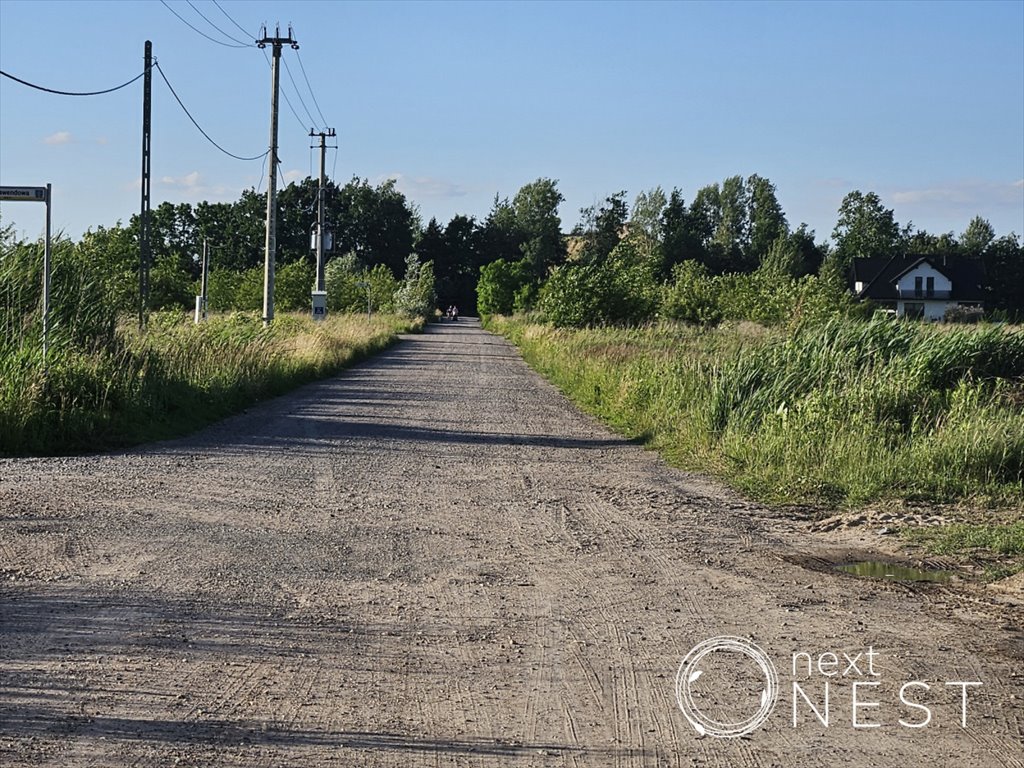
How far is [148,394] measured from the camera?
16.5 m

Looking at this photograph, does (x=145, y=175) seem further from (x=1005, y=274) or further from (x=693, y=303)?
(x=1005, y=274)

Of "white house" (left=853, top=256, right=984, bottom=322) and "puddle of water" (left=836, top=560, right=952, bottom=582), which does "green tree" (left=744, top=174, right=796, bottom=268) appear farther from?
"puddle of water" (left=836, top=560, right=952, bottom=582)

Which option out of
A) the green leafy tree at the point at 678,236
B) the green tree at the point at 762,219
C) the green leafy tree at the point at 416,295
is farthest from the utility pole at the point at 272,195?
the green tree at the point at 762,219

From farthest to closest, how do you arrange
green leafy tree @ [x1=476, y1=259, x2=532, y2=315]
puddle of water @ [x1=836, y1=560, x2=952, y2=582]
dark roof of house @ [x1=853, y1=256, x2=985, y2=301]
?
green leafy tree @ [x1=476, y1=259, x2=532, y2=315] → dark roof of house @ [x1=853, y1=256, x2=985, y2=301] → puddle of water @ [x1=836, y1=560, x2=952, y2=582]

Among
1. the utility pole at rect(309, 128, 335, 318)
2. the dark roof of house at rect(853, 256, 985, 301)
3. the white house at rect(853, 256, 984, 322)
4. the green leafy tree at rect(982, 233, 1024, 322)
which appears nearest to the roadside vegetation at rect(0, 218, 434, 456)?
the utility pole at rect(309, 128, 335, 318)

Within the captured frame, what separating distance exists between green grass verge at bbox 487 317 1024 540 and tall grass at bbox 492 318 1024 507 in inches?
0.7

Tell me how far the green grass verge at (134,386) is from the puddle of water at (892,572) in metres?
9.04

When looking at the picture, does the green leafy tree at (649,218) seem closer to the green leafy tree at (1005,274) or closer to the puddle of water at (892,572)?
the green leafy tree at (1005,274)

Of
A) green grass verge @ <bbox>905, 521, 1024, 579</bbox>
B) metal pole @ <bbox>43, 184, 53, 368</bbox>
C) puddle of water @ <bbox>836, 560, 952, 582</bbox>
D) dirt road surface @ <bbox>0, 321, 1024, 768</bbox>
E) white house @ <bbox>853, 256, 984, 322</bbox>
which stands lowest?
puddle of water @ <bbox>836, 560, 952, 582</bbox>

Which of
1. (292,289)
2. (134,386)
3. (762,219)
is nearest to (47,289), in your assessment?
(134,386)

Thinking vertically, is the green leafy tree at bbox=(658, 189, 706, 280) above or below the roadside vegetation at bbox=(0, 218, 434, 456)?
above

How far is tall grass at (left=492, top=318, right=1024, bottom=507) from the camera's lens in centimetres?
1157

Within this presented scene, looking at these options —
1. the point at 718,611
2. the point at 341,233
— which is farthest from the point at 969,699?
the point at 341,233

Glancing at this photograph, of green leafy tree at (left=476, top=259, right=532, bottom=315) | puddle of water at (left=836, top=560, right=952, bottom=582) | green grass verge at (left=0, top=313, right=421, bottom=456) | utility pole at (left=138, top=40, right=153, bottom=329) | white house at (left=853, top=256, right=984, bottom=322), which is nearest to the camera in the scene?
puddle of water at (left=836, top=560, right=952, bottom=582)
